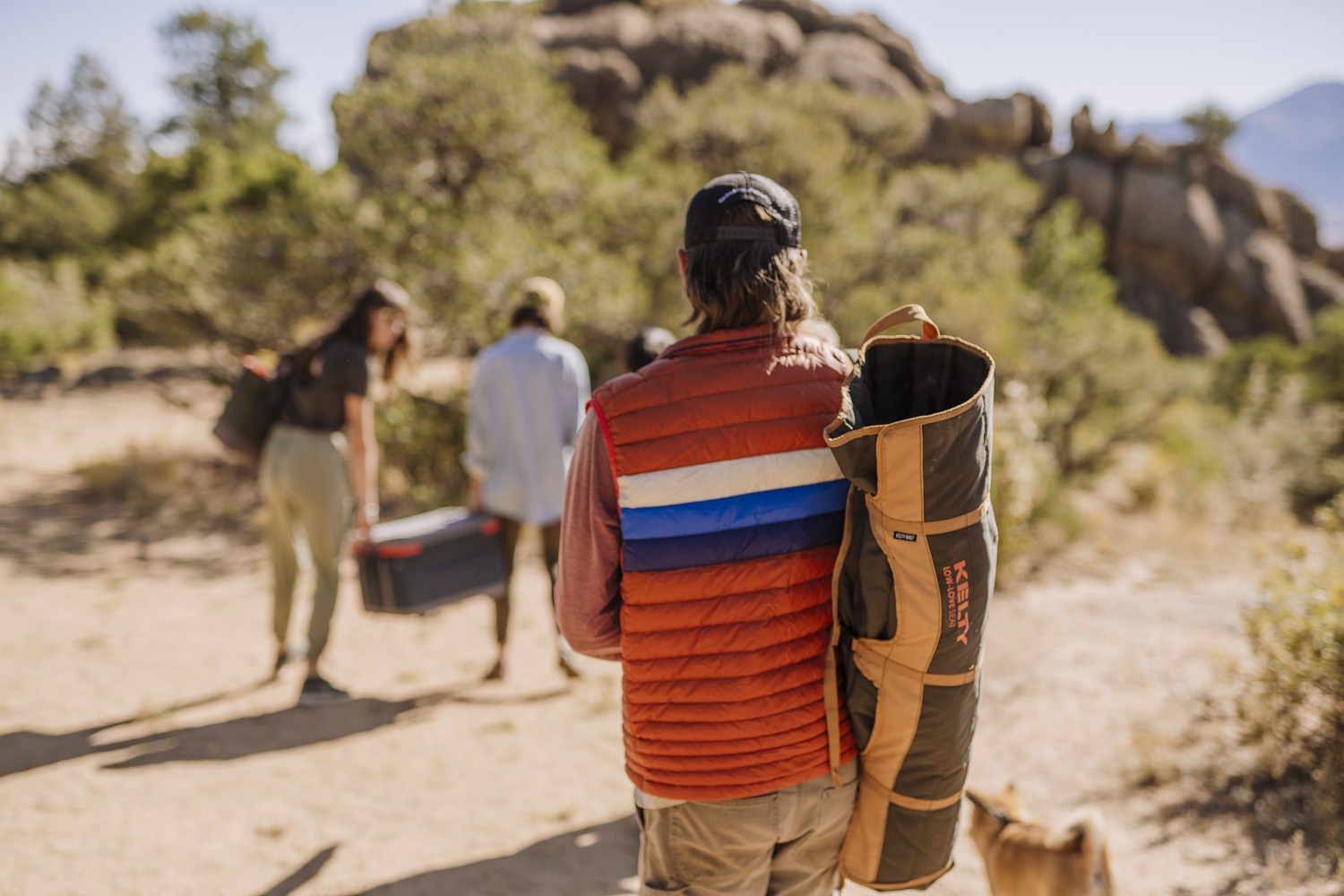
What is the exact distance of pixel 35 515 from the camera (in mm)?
7164

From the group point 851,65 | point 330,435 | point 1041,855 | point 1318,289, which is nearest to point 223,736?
point 330,435

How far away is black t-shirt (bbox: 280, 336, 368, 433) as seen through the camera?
3.43 metres

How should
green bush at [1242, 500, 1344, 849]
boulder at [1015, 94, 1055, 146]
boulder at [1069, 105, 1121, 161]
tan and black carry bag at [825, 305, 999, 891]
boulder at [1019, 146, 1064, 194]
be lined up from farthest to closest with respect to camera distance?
boulder at [1015, 94, 1055, 146]
boulder at [1069, 105, 1121, 161]
boulder at [1019, 146, 1064, 194]
green bush at [1242, 500, 1344, 849]
tan and black carry bag at [825, 305, 999, 891]

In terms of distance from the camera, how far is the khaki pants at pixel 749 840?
4.83 feet

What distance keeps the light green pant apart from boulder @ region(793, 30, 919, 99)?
2374cm

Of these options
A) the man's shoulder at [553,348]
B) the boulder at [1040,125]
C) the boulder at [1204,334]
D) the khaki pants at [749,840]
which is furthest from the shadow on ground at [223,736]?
the boulder at [1040,125]

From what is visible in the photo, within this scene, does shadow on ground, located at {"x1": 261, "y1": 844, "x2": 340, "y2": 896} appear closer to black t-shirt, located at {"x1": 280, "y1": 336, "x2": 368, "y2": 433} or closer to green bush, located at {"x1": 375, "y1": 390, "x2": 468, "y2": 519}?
black t-shirt, located at {"x1": 280, "y1": 336, "x2": 368, "y2": 433}

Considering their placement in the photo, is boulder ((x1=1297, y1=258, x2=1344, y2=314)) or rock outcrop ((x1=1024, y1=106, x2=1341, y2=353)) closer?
rock outcrop ((x1=1024, y1=106, x2=1341, y2=353))

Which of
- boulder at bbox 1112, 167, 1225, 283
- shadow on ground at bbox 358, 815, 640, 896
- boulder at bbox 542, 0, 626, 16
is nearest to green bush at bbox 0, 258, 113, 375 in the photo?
shadow on ground at bbox 358, 815, 640, 896

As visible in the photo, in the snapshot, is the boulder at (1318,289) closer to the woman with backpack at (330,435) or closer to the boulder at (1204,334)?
the boulder at (1204,334)

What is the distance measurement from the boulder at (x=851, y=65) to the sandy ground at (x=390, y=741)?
22.3 m

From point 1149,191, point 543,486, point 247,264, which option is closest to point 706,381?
point 543,486

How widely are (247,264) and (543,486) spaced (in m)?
5.99

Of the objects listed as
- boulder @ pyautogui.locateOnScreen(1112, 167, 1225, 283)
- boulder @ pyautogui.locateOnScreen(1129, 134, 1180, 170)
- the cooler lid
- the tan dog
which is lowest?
the tan dog
